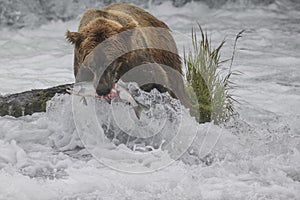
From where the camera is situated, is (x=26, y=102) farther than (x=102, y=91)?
Yes

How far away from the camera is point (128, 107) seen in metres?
3.96

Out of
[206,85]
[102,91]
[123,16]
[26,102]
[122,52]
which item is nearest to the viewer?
[102,91]

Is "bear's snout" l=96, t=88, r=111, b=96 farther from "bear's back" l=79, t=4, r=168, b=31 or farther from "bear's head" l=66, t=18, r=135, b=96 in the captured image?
"bear's back" l=79, t=4, r=168, b=31

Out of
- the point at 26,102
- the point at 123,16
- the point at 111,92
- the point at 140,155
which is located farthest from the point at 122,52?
the point at 26,102

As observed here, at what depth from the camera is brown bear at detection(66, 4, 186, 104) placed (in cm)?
364

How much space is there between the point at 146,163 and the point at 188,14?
25.1 ft

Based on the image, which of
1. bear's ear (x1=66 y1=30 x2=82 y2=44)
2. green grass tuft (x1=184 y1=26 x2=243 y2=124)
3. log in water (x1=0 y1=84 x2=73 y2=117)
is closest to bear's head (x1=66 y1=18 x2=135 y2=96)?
bear's ear (x1=66 y1=30 x2=82 y2=44)

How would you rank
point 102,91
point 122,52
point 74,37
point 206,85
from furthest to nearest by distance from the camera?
point 206,85
point 74,37
point 122,52
point 102,91

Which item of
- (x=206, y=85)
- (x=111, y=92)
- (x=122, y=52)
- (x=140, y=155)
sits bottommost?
(x=140, y=155)

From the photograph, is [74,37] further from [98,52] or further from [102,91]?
[102,91]

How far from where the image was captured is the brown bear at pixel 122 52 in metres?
3.64


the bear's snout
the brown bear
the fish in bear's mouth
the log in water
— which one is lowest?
the log in water

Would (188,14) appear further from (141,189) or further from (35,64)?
(141,189)

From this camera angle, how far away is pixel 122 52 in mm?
3744
